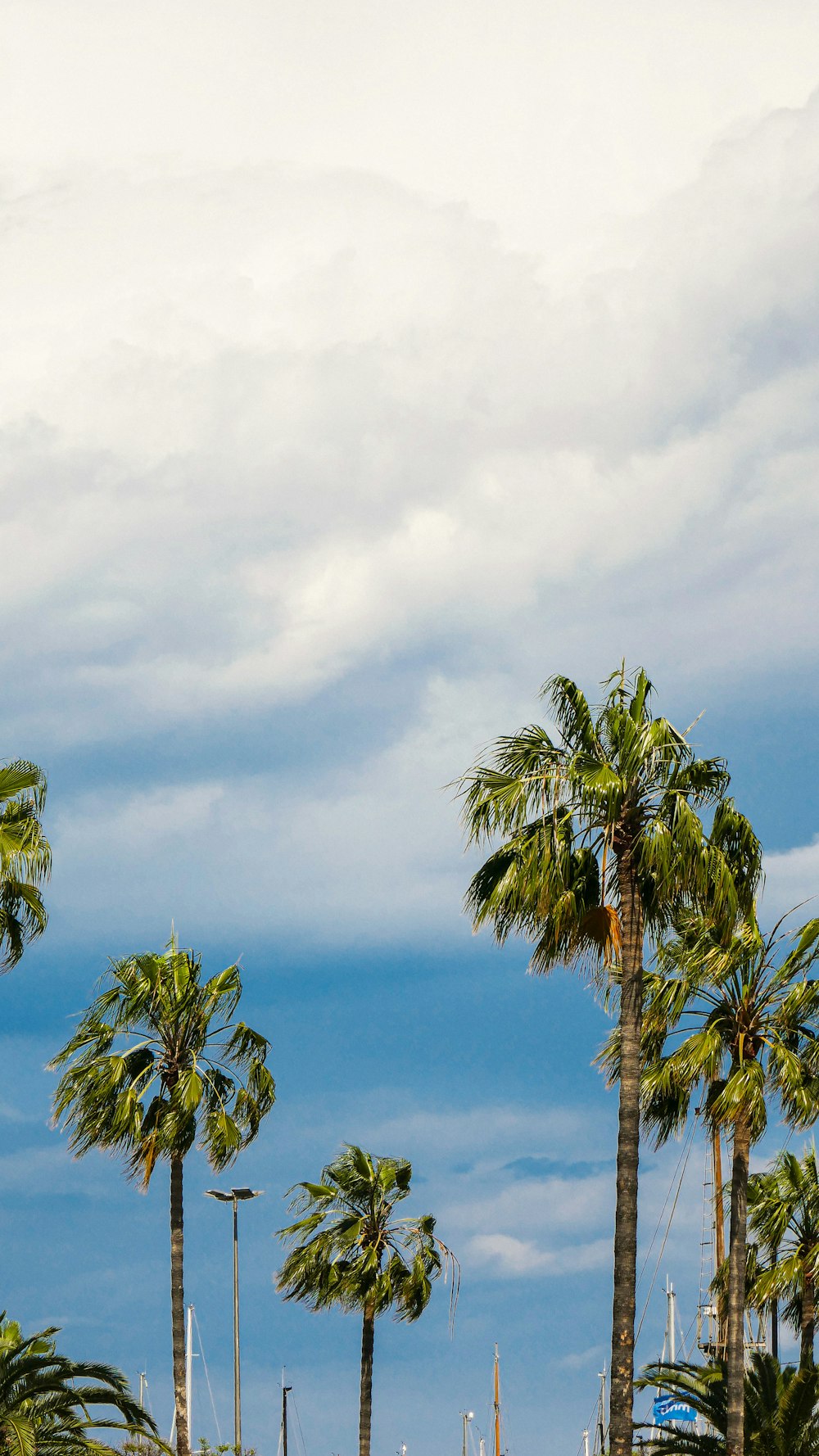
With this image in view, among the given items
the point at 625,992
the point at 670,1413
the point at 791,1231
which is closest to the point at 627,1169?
the point at 625,992

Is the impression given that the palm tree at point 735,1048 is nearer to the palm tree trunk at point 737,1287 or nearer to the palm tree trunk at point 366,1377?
the palm tree trunk at point 737,1287

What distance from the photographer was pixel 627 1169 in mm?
23922

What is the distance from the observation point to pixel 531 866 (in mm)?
25109

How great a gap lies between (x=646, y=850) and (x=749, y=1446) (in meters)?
16.3

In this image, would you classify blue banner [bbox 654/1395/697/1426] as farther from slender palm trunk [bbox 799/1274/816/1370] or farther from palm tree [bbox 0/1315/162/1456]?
palm tree [bbox 0/1315/162/1456]

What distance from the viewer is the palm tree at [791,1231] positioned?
40.0 metres

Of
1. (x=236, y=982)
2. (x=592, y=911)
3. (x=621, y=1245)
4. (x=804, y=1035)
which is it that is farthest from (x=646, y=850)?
(x=236, y=982)

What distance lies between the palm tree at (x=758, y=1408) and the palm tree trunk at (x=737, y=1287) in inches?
114

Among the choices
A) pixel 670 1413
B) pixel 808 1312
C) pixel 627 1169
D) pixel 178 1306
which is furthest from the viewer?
pixel 670 1413

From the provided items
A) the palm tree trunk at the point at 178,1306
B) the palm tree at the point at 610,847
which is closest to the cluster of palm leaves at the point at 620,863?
the palm tree at the point at 610,847

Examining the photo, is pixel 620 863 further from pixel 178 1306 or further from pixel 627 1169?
pixel 178 1306

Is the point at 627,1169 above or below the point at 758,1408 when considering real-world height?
above

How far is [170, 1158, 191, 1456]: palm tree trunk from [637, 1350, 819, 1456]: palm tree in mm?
8586

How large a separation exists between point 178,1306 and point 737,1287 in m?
10.8
